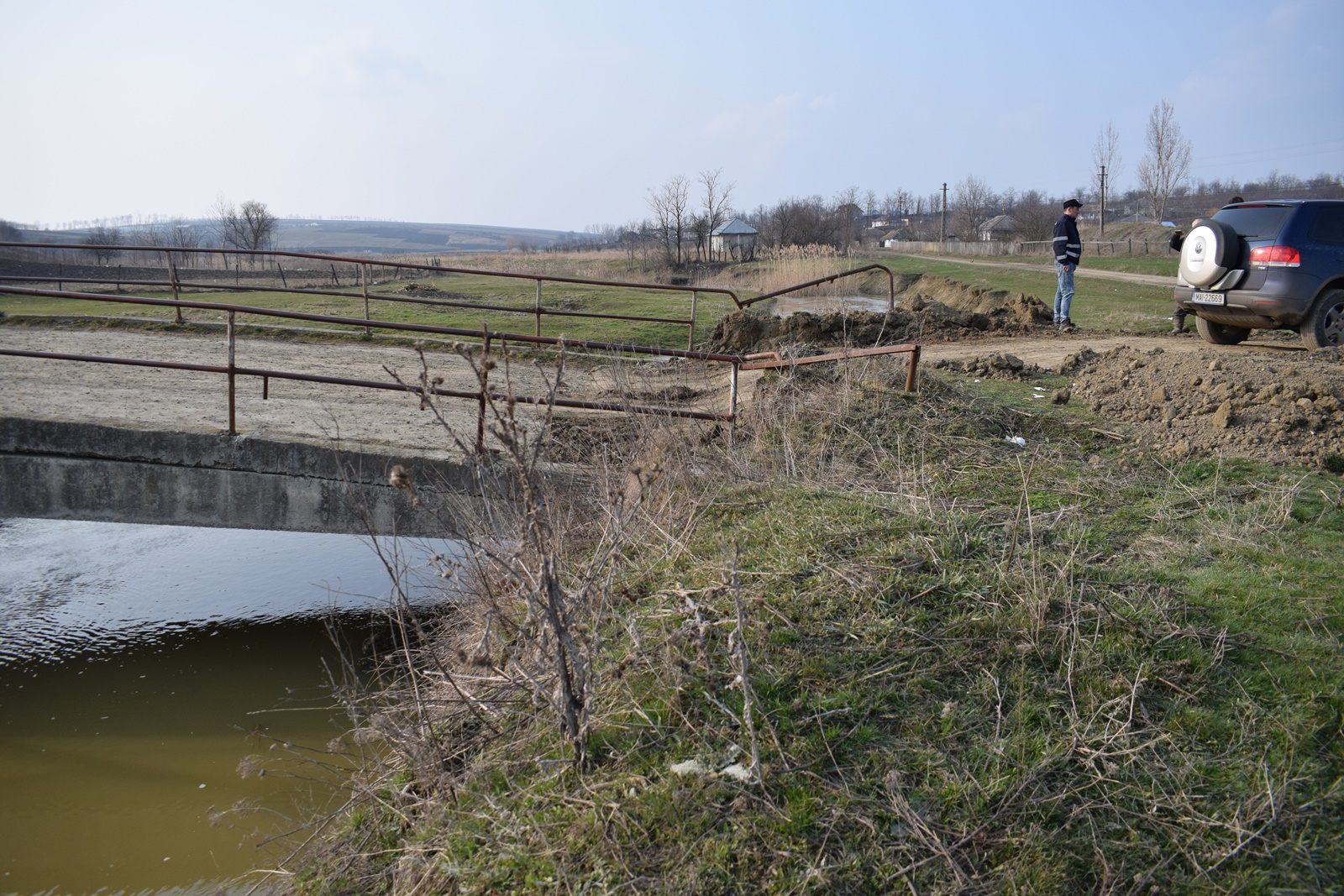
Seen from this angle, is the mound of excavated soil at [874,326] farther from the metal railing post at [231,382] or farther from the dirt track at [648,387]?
the metal railing post at [231,382]

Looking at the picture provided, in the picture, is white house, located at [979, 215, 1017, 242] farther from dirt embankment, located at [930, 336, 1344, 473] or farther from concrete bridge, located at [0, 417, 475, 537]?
concrete bridge, located at [0, 417, 475, 537]

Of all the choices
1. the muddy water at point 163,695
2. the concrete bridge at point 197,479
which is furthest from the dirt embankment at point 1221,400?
the muddy water at point 163,695

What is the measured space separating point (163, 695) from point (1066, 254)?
12.3 meters

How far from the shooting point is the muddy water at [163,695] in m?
4.40

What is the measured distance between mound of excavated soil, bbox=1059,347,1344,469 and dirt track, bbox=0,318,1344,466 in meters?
0.01

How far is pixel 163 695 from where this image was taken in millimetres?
6043

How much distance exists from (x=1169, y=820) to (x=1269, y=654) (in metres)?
1.22

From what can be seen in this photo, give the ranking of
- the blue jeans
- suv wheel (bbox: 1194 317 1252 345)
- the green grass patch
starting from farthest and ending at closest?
the green grass patch → the blue jeans → suv wheel (bbox: 1194 317 1252 345)

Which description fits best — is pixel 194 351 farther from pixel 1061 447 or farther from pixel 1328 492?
pixel 1328 492

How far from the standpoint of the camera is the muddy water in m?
4.40

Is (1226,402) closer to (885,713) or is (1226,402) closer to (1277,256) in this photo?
(1277,256)

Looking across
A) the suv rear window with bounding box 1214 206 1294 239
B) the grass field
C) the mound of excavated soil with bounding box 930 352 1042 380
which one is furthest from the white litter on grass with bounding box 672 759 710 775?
the suv rear window with bounding box 1214 206 1294 239

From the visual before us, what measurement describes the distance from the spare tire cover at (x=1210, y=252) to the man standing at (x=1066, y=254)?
2.33 meters

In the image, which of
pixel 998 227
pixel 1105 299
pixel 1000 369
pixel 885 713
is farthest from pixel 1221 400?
pixel 998 227
